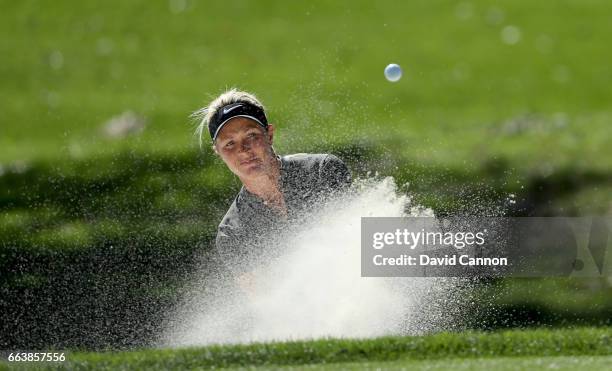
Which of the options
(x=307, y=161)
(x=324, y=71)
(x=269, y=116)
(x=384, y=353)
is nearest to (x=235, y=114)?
(x=307, y=161)

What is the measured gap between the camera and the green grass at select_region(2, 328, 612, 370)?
255 inches

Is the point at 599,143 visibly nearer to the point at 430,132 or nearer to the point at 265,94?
the point at 430,132

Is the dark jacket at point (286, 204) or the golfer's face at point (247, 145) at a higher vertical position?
the golfer's face at point (247, 145)

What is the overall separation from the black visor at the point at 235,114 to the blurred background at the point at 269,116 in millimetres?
1604

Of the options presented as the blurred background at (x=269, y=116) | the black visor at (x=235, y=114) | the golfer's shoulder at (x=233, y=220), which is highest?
the blurred background at (x=269, y=116)

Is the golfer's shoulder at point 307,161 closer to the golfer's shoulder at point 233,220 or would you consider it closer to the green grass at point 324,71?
the golfer's shoulder at point 233,220

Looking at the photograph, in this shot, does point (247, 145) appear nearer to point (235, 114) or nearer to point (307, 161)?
point (235, 114)

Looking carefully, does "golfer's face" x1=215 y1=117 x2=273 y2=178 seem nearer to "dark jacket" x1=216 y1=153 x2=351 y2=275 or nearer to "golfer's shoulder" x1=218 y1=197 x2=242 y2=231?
"dark jacket" x1=216 y1=153 x2=351 y2=275

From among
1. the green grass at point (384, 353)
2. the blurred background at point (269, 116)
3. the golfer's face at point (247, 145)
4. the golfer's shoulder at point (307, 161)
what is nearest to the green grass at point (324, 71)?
the blurred background at point (269, 116)

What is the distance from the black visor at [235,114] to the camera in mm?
6941

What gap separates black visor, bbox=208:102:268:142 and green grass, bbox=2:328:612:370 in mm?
1342

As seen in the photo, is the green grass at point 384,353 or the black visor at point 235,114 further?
the black visor at point 235,114

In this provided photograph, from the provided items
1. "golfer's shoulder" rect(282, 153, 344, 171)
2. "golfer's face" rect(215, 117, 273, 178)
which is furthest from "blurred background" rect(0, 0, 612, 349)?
"golfer's shoulder" rect(282, 153, 344, 171)

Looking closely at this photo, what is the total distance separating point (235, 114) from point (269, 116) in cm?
673
